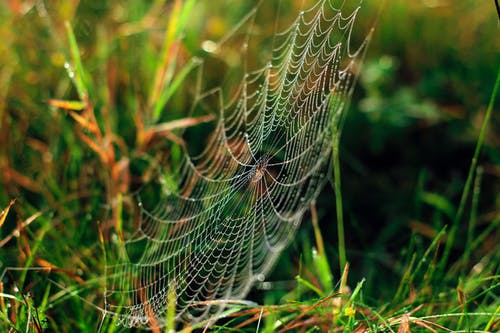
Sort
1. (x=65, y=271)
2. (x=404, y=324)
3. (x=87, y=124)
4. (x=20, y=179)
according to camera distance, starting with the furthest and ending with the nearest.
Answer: (x=20, y=179), (x=87, y=124), (x=65, y=271), (x=404, y=324)

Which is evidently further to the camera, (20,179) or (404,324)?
(20,179)

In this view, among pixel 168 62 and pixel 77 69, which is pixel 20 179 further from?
pixel 168 62

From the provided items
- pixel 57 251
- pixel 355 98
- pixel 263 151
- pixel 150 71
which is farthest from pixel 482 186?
pixel 57 251

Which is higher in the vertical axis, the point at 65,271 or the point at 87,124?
the point at 87,124

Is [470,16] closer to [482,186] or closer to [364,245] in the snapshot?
[482,186]

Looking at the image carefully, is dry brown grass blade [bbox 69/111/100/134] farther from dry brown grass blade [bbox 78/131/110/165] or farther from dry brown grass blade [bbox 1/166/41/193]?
dry brown grass blade [bbox 1/166/41/193]

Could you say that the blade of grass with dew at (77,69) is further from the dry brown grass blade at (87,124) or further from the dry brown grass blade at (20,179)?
the dry brown grass blade at (20,179)

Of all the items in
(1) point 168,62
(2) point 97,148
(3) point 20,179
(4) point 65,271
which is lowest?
(4) point 65,271

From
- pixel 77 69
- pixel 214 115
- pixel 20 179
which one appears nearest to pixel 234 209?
pixel 214 115
